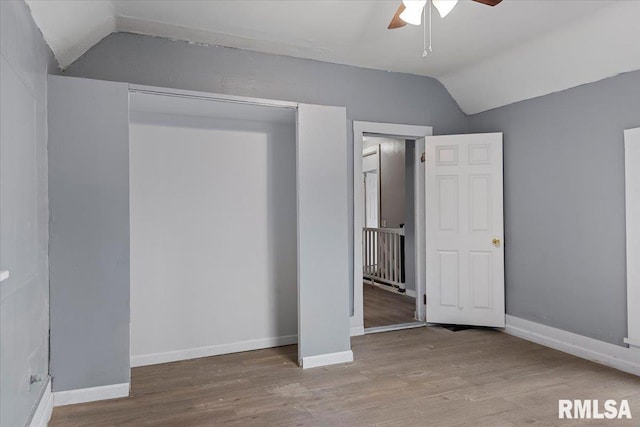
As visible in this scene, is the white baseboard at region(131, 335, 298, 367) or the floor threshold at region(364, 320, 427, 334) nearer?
the white baseboard at region(131, 335, 298, 367)

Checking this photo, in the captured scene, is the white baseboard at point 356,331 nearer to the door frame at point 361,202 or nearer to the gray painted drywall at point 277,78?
the door frame at point 361,202

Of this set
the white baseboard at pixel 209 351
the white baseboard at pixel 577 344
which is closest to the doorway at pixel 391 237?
the white baseboard at pixel 577 344

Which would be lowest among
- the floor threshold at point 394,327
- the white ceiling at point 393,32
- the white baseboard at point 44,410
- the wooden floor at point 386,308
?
the wooden floor at point 386,308

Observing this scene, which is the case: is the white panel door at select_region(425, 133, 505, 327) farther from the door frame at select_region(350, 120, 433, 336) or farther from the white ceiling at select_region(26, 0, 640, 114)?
the white ceiling at select_region(26, 0, 640, 114)

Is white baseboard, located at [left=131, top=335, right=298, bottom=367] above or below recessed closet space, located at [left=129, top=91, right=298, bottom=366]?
below

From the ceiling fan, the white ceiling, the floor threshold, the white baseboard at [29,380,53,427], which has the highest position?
the white ceiling

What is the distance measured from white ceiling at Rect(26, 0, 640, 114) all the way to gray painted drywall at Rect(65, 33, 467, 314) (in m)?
0.10

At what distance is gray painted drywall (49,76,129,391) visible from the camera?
2.68m

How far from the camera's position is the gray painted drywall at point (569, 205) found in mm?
3379

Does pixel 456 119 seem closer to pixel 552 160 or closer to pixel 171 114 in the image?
pixel 552 160

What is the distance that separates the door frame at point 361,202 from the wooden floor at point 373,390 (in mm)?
538

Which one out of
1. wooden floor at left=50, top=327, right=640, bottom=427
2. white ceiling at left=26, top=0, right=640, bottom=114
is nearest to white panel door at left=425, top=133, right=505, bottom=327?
wooden floor at left=50, top=327, right=640, bottom=427

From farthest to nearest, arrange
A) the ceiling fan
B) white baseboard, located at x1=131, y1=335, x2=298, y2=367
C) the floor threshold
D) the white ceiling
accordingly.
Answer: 1. the floor threshold
2. white baseboard, located at x1=131, y1=335, x2=298, y2=367
3. the white ceiling
4. the ceiling fan

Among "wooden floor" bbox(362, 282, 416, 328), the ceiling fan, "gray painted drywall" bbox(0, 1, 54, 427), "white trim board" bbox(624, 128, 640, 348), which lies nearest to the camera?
"gray painted drywall" bbox(0, 1, 54, 427)
